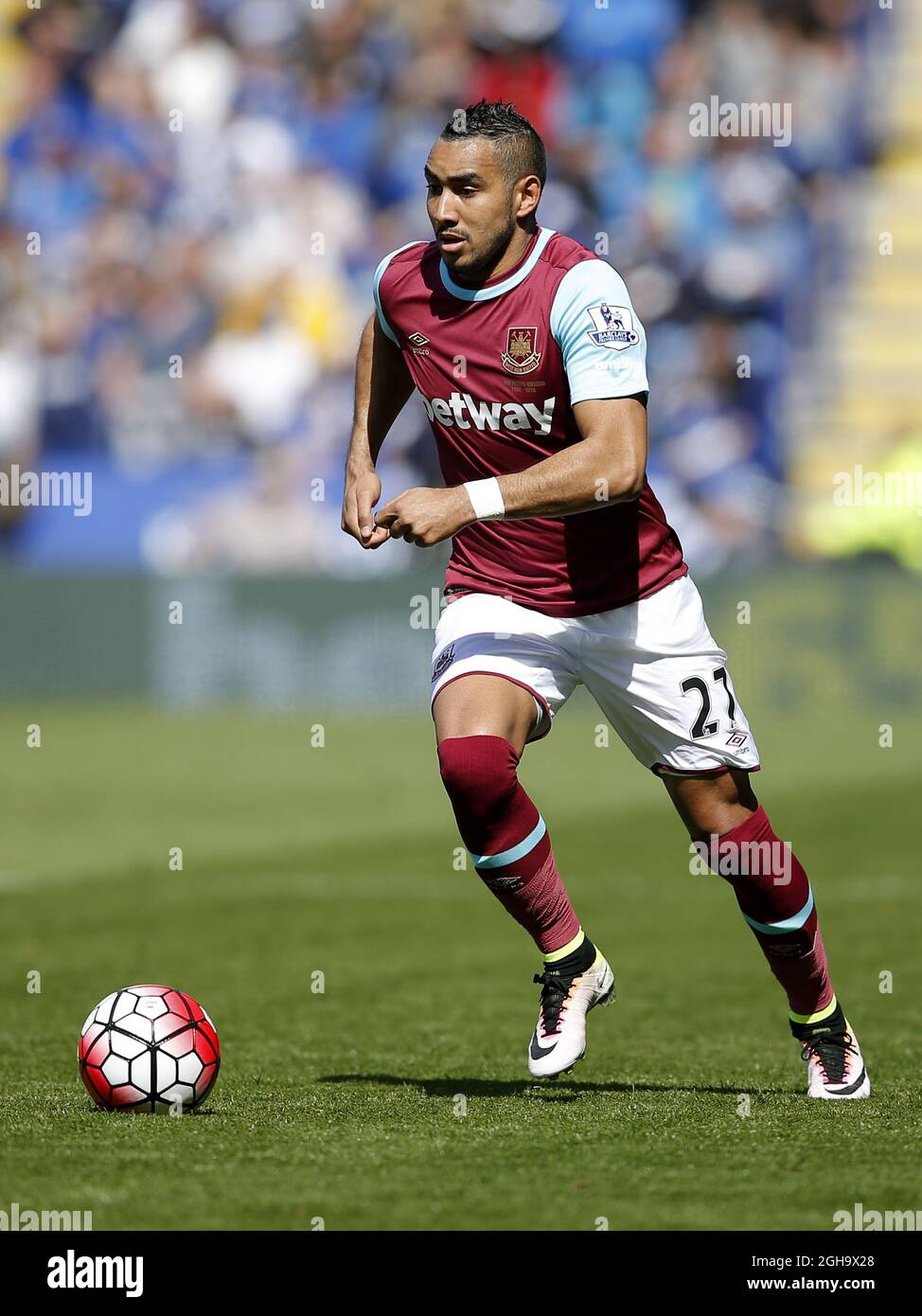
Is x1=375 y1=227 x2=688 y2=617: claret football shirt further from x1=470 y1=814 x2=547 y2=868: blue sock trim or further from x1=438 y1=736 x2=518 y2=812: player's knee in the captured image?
x1=470 y1=814 x2=547 y2=868: blue sock trim

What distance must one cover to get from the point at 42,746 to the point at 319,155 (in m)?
9.73

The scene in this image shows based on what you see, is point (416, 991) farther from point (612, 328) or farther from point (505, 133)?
point (505, 133)

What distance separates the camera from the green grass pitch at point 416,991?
3998 mm

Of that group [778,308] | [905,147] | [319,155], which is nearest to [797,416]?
[778,308]

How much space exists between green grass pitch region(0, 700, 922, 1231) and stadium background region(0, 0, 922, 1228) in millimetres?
48

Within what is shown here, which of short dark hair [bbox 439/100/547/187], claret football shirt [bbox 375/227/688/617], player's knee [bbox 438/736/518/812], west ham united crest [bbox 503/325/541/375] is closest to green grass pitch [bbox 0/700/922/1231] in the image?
player's knee [bbox 438/736/518/812]

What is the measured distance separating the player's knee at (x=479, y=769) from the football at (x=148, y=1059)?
88cm

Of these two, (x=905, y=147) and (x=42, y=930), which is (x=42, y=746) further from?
(x=905, y=147)

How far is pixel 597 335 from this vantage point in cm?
496

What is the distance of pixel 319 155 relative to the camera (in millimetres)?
23391

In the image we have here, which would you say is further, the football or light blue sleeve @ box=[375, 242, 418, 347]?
light blue sleeve @ box=[375, 242, 418, 347]

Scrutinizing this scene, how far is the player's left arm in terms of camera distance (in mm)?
4758

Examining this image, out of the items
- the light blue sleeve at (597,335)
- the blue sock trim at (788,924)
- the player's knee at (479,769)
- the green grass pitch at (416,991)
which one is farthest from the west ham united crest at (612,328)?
the green grass pitch at (416,991)

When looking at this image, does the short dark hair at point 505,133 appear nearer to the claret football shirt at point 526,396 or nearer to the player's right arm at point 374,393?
the claret football shirt at point 526,396
